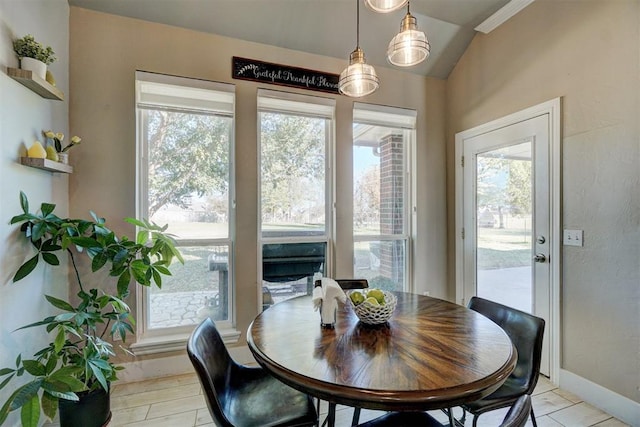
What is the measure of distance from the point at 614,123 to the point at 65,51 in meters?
Result: 3.72

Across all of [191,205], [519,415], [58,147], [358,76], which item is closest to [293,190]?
[191,205]

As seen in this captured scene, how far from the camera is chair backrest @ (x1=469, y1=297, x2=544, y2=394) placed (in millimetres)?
1520

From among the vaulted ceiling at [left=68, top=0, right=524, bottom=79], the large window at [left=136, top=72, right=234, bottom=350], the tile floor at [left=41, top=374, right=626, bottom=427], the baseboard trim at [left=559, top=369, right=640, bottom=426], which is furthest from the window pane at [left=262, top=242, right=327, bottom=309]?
the baseboard trim at [left=559, top=369, right=640, bottom=426]

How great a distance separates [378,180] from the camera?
3.23 meters

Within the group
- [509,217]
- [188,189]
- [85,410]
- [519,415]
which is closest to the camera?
[519,415]

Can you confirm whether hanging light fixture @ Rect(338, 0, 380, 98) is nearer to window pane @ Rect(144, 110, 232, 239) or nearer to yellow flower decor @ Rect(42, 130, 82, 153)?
window pane @ Rect(144, 110, 232, 239)

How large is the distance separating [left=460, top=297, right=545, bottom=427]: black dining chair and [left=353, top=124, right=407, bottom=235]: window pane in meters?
Answer: 1.57

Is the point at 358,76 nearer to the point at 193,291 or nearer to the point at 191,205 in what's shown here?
the point at 191,205

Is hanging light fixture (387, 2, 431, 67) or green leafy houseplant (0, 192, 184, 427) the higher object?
hanging light fixture (387, 2, 431, 67)

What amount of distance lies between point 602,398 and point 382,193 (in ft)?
7.22

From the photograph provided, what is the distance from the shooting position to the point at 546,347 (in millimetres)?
2424

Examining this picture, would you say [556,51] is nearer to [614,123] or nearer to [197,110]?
[614,123]

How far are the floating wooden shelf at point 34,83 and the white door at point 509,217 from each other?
3.31 m

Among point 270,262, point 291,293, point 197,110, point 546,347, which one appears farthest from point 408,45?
point 546,347
